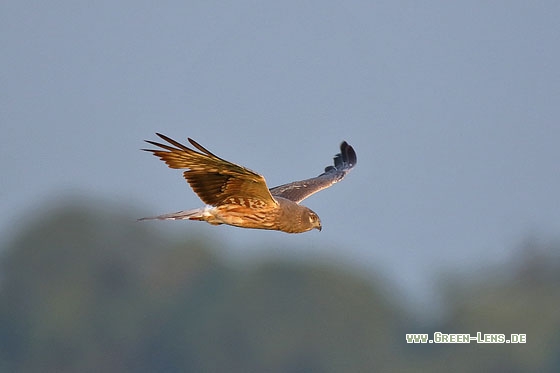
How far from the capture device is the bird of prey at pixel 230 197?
1512cm

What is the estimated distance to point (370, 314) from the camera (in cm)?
4881

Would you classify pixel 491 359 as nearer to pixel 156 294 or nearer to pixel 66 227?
pixel 156 294

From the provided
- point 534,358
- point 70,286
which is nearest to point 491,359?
point 534,358

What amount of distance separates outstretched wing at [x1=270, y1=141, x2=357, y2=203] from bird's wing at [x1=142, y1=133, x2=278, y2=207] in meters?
2.09

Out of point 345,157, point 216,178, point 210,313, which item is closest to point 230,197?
point 216,178

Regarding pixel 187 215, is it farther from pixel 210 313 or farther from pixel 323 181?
pixel 210 313

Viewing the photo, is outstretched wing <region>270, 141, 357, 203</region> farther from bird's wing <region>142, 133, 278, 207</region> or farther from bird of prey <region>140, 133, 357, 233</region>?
bird's wing <region>142, 133, 278, 207</region>

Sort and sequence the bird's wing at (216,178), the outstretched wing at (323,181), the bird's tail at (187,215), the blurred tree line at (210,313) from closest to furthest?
1. the bird's wing at (216,178)
2. the bird's tail at (187,215)
3. the outstretched wing at (323,181)
4. the blurred tree line at (210,313)

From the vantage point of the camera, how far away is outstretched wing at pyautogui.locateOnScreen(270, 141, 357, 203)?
18250 millimetres

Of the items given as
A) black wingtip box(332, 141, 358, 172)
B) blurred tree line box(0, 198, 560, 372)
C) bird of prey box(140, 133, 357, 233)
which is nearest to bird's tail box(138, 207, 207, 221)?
bird of prey box(140, 133, 357, 233)

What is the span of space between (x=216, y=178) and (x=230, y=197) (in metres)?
0.40

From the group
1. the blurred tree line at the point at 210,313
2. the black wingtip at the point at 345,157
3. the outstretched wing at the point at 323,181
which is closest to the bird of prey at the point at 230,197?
the outstretched wing at the point at 323,181

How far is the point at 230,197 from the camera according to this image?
15859 mm

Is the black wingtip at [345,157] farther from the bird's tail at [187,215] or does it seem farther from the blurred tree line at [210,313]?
the blurred tree line at [210,313]
